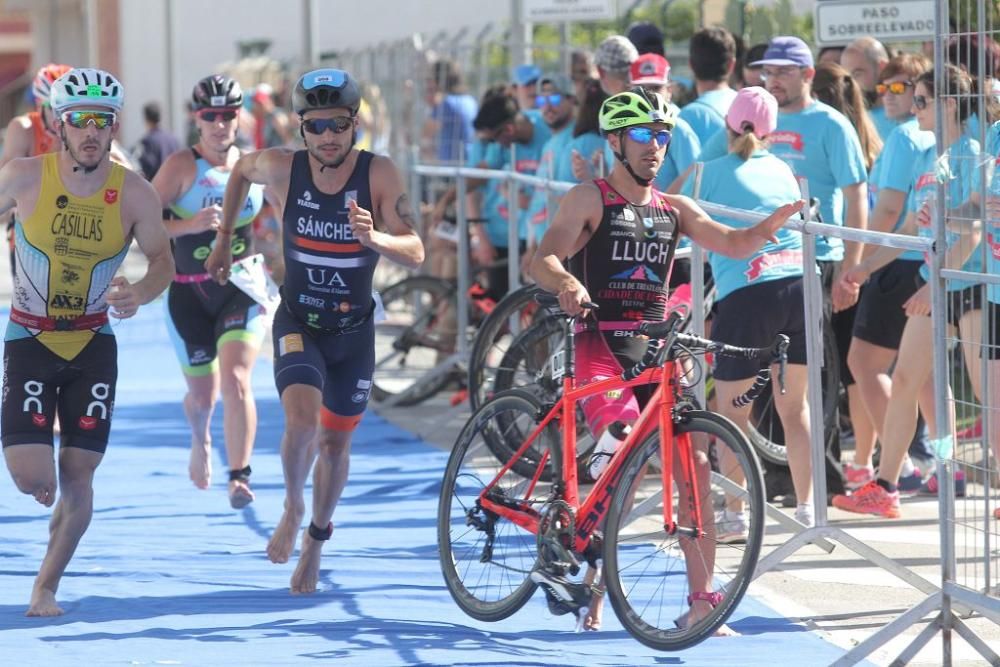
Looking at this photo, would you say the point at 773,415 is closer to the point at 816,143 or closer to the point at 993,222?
the point at 816,143

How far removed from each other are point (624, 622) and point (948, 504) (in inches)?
44.1

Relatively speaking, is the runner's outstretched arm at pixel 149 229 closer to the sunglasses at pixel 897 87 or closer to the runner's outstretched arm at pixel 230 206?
the runner's outstretched arm at pixel 230 206

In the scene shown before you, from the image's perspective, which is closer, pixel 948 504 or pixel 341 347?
pixel 948 504

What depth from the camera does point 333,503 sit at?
7516 mm

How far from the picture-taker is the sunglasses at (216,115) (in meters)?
9.19

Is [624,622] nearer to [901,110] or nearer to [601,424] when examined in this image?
[601,424]

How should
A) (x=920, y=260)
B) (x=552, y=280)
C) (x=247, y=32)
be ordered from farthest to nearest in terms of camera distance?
1. (x=247, y=32)
2. (x=920, y=260)
3. (x=552, y=280)

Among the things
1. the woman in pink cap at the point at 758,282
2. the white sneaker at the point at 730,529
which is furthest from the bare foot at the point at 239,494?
the white sneaker at the point at 730,529

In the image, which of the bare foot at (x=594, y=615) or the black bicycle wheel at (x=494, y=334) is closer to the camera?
the bare foot at (x=594, y=615)

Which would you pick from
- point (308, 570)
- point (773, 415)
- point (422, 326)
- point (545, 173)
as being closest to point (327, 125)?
point (308, 570)

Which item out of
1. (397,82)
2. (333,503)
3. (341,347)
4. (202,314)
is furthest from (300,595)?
(397,82)

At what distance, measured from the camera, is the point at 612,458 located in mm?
6242

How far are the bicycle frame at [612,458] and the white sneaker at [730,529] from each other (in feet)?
0.56

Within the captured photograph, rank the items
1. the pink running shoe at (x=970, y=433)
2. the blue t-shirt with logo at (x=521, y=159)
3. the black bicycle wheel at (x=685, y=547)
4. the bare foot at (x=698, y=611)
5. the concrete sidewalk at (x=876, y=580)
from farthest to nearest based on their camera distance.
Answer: the blue t-shirt with logo at (x=521, y=159), the concrete sidewalk at (x=876, y=580), the pink running shoe at (x=970, y=433), the bare foot at (x=698, y=611), the black bicycle wheel at (x=685, y=547)
